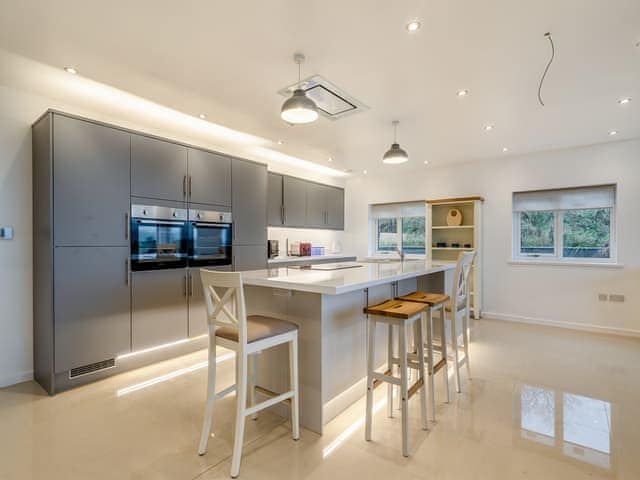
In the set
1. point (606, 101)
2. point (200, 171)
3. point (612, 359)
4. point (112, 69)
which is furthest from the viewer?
point (200, 171)

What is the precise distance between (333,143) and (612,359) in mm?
4121

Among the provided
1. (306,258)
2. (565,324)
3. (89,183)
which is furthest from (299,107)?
(565,324)

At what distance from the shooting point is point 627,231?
4195 mm

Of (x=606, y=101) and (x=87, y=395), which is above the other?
(x=606, y=101)

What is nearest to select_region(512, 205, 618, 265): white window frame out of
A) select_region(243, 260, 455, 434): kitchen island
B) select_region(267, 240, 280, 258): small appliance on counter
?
select_region(243, 260, 455, 434): kitchen island

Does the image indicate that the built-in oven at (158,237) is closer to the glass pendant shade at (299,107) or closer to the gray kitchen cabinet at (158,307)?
the gray kitchen cabinet at (158,307)

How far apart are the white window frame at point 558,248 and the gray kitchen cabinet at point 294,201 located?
3.52 meters

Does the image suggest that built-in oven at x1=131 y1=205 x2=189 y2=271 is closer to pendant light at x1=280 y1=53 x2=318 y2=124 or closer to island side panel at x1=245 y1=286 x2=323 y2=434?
island side panel at x1=245 y1=286 x2=323 y2=434

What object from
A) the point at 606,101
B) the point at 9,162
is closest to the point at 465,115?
the point at 606,101

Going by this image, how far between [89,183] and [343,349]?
8.64ft

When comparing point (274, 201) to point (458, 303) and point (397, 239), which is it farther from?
point (458, 303)

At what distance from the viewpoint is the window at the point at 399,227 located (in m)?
6.23

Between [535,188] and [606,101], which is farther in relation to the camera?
[535,188]

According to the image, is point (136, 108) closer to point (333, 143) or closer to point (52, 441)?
point (333, 143)
